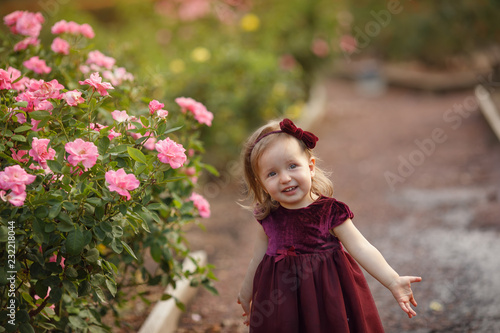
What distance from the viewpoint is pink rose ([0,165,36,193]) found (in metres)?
1.73

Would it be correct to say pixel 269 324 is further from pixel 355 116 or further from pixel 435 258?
pixel 355 116

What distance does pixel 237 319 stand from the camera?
3410 millimetres

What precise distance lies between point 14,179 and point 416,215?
396cm

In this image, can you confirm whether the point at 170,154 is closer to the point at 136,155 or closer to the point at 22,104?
the point at 136,155

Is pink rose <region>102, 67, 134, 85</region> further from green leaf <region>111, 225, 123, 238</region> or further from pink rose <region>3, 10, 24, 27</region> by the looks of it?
green leaf <region>111, 225, 123, 238</region>

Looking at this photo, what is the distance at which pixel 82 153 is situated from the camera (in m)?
1.84

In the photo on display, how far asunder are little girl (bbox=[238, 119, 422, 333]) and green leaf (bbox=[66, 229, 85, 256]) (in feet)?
2.36

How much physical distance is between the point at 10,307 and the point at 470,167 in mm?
5387

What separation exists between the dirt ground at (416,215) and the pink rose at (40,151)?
166 centimetres

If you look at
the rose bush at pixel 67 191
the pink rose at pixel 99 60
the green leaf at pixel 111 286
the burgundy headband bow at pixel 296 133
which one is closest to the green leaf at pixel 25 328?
the rose bush at pixel 67 191

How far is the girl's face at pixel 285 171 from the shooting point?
2.09 meters

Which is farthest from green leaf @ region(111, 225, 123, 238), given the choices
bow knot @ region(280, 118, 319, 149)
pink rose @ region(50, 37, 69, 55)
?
pink rose @ region(50, 37, 69, 55)

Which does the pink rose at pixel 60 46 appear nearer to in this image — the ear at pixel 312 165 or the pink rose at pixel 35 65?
the pink rose at pixel 35 65

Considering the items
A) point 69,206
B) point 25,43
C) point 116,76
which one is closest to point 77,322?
point 69,206
